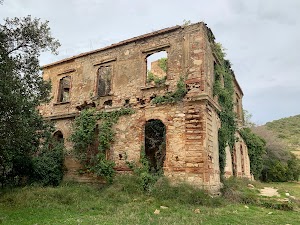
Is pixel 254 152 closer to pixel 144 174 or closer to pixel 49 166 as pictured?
pixel 144 174

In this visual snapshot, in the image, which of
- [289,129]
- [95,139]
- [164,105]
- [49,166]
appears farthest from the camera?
[289,129]

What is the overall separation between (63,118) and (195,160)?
8.34 m

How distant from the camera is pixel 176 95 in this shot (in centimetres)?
1147

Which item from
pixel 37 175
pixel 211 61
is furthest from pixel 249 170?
pixel 37 175

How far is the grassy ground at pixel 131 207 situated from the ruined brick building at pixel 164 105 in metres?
0.91

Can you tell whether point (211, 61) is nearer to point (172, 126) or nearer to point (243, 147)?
point (172, 126)

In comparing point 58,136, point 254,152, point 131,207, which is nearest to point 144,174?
point 131,207

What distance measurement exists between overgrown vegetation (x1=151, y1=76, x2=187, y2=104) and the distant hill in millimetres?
34354

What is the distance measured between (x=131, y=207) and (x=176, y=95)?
5.11 meters

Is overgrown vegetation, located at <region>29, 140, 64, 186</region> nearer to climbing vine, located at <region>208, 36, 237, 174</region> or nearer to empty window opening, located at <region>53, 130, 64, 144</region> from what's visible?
empty window opening, located at <region>53, 130, 64, 144</region>

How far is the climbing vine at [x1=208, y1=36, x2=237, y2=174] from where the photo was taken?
12914 millimetres

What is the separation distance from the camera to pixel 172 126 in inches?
445

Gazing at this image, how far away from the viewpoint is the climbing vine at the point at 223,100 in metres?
12.9

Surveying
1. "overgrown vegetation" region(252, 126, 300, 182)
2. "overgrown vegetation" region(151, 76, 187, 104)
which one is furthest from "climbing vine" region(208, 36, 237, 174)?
"overgrown vegetation" region(252, 126, 300, 182)
